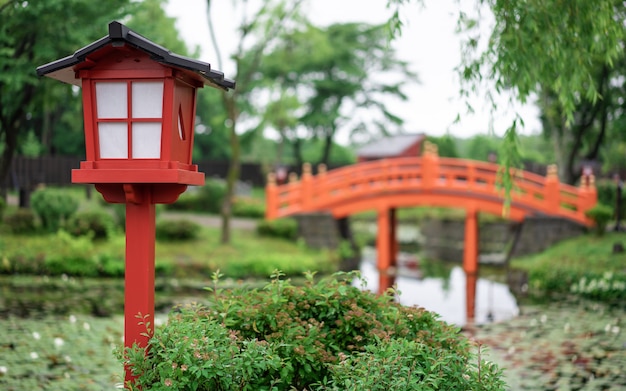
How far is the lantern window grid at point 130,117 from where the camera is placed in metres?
4.75

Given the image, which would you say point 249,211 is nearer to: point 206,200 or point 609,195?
point 206,200

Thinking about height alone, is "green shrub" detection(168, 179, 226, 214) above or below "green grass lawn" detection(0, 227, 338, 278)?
above

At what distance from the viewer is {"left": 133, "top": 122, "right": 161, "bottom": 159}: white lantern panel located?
474 cm

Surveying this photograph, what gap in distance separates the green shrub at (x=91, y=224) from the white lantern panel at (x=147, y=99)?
10559mm

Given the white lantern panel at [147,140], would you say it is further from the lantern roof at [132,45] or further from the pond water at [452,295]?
the pond water at [452,295]

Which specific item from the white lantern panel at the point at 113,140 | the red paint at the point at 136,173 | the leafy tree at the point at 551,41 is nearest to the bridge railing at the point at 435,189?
the leafy tree at the point at 551,41

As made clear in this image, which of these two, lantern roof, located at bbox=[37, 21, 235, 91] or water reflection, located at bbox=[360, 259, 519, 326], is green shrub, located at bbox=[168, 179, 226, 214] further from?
lantern roof, located at bbox=[37, 21, 235, 91]

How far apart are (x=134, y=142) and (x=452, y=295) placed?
11.1 metres

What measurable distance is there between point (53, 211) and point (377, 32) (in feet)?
67.9

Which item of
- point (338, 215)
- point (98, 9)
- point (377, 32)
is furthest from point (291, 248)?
point (377, 32)

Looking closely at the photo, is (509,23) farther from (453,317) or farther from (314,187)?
(314,187)

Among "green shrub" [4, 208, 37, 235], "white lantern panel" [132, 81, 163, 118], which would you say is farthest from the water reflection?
"green shrub" [4, 208, 37, 235]

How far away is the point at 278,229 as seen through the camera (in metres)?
17.0

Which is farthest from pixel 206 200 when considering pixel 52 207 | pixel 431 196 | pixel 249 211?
pixel 431 196
